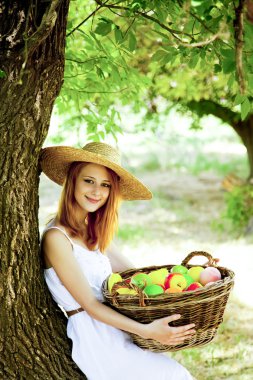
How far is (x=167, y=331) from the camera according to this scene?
2.38 m

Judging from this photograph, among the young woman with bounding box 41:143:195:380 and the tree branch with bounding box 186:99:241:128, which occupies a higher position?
the tree branch with bounding box 186:99:241:128

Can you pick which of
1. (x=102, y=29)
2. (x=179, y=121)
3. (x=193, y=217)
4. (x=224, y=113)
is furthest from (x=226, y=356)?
(x=179, y=121)

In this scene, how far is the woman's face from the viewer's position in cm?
281

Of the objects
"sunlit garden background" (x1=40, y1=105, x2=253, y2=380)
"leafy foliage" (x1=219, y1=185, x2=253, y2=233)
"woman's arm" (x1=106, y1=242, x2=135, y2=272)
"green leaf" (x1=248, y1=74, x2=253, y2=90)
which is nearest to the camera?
"green leaf" (x1=248, y1=74, x2=253, y2=90)

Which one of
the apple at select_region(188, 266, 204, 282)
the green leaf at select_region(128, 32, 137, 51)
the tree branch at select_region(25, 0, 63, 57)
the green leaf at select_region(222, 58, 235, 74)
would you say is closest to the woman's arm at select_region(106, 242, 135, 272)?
the apple at select_region(188, 266, 204, 282)

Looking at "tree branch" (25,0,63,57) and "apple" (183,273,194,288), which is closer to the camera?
"tree branch" (25,0,63,57)

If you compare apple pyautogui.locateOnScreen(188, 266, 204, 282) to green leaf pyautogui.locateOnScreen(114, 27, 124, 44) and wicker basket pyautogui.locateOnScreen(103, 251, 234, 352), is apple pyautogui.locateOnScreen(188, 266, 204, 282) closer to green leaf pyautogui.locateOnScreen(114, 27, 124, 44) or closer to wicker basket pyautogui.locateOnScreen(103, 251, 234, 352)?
wicker basket pyautogui.locateOnScreen(103, 251, 234, 352)

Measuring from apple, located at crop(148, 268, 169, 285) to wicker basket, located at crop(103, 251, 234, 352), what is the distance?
0.22 meters

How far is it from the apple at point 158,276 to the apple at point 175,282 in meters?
0.09

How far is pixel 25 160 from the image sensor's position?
7.93ft

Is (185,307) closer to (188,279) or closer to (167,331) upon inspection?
(167,331)

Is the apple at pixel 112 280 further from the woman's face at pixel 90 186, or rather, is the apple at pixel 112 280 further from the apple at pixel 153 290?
the woman's face at pixel 90 186

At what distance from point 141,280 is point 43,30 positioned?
104cm

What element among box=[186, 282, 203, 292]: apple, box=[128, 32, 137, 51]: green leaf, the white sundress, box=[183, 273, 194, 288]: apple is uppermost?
box=[128, 32, 137, 51]: green leaf
